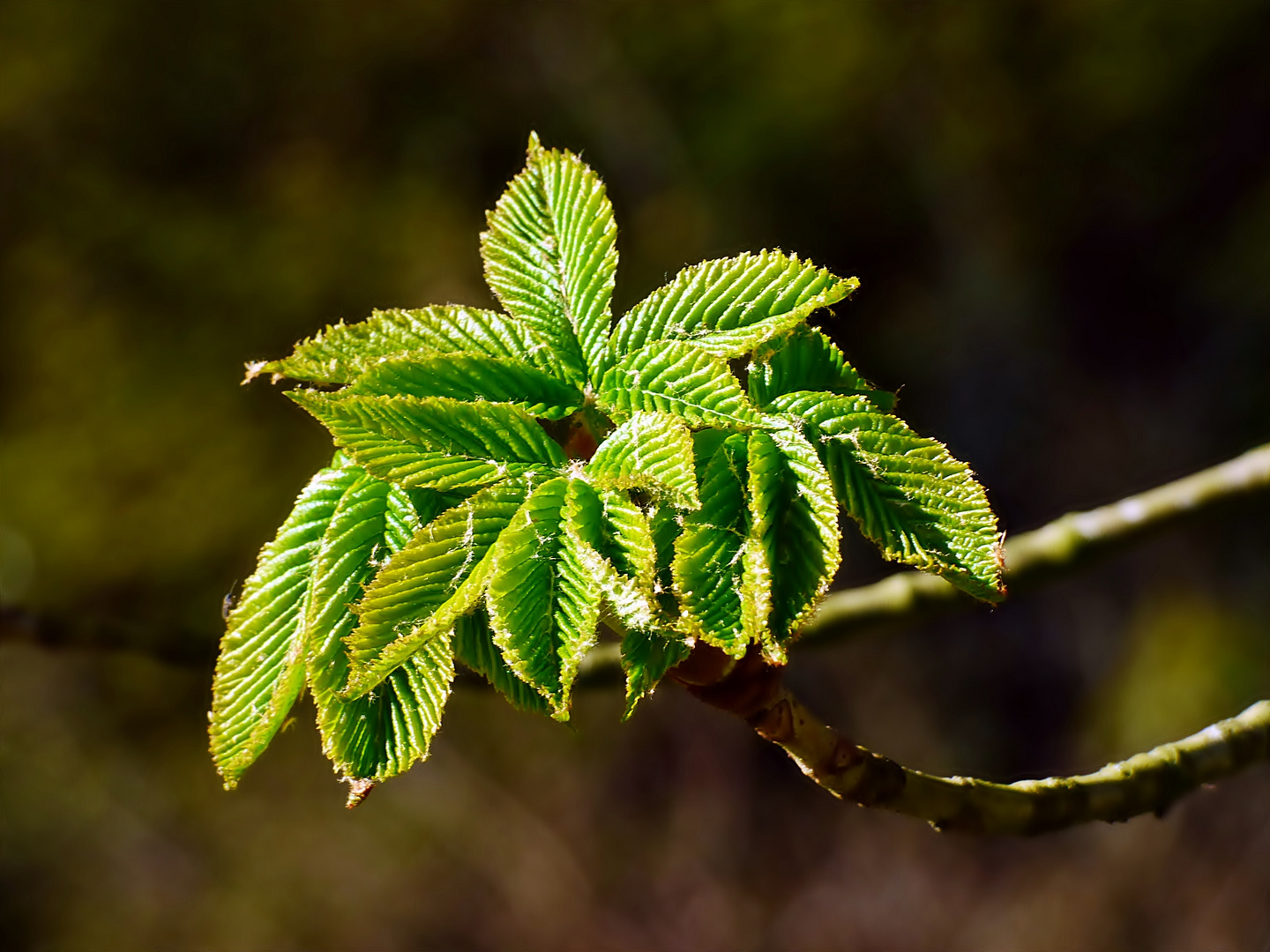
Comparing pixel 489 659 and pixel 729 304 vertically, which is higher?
pixel 729 304

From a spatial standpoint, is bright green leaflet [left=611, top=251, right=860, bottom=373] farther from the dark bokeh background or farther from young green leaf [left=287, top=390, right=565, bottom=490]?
the dark bokeh background

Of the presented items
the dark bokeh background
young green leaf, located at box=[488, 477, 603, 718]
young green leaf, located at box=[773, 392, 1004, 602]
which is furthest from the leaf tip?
the dark bokeh background

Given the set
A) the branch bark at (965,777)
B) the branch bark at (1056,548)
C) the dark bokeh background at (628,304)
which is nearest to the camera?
the branch bark at (965,777)

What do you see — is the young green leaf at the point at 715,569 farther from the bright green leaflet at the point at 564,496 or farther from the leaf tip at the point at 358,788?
the leaf tip at the point at 358,788

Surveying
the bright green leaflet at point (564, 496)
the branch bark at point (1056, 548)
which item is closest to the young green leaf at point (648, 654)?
the bright green leaflet at point (564, 496)

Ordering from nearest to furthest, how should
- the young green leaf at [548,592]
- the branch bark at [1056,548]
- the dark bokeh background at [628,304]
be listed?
the young green leaf at [548,592], the branch bark at [1056,548], the dark bokeh background at [628,304]

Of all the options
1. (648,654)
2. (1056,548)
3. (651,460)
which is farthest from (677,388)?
(1056,548)

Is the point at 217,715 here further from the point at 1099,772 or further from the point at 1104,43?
the point at 1104,43

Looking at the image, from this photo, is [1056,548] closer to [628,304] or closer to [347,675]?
[347,675]
